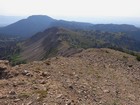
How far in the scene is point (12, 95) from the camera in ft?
57.5

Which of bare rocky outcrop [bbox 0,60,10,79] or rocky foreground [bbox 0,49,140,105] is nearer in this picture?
rocky foreground [bbox 0,49,140,105]

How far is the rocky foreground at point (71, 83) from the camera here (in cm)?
1761

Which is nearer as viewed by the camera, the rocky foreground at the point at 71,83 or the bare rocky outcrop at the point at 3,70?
the rocky foreground at the point at 71,83

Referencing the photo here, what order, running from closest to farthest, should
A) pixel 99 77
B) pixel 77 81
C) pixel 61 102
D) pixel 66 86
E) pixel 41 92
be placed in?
pixel 61 102 < pixel 41 92 < pixel 66 86 < pixel 77 81 < pixel 99 77

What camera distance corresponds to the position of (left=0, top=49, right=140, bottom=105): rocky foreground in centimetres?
1761

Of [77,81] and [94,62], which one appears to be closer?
[77,81]

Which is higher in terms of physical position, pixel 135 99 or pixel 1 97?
pixel 1 97

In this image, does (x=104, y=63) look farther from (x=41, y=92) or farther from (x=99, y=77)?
(x=41, y=92)

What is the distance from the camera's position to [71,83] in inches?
850

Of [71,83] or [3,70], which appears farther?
[3,70]

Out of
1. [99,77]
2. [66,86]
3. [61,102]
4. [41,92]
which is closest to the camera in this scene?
[61,102]

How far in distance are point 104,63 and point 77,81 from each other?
989 cm

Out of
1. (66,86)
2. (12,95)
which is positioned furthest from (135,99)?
(12,95)

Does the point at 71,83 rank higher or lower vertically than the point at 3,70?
lower
